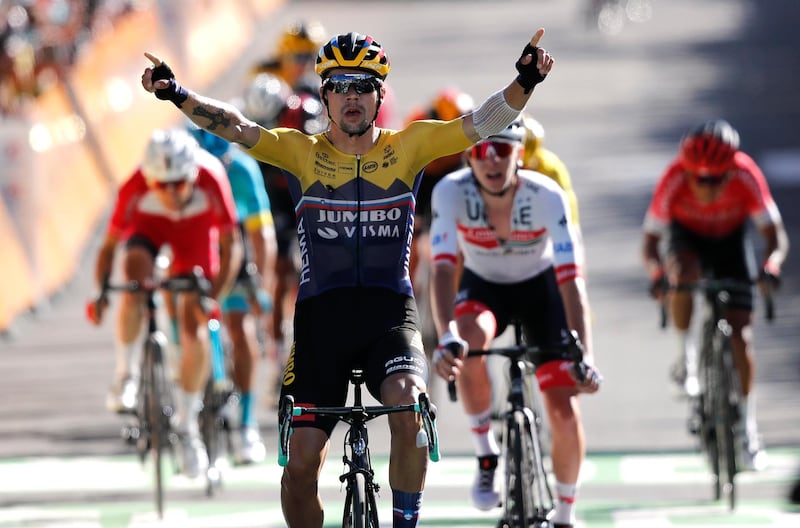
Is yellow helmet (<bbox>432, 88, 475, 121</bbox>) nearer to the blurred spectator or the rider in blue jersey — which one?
the rider in blue jersey

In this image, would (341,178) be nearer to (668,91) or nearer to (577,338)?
(577,338)

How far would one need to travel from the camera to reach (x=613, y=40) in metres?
38.6

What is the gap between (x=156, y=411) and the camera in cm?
1055

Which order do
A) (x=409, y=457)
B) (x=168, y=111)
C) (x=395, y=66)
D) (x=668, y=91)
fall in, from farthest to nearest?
1. (x=395, y=66)
2. (x=668, y=91)
3. (x=168, y=111)
4. (x=409, y=457)

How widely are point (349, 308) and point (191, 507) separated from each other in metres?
3.77

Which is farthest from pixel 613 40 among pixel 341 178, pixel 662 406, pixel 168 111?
pixel 341 178

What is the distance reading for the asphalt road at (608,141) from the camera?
534 inches

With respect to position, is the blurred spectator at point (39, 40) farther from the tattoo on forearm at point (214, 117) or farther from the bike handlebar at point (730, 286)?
the tattoo on forearm at point (214, 117)

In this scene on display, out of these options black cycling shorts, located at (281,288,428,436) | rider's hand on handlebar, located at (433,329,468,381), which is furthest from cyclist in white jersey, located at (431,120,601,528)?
black cycling shorts, located at (281,288,428,436)

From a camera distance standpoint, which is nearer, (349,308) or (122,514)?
(349,308)

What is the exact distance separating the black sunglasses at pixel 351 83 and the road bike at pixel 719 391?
3.77 m

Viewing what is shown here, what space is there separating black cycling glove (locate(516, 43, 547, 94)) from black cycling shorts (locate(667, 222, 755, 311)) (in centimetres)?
417

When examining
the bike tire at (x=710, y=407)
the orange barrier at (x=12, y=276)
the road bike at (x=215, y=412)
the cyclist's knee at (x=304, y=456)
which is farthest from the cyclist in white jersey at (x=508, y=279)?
the orange barrier at (x=12, y=276)

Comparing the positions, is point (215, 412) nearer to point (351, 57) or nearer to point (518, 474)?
point (518, 474)
